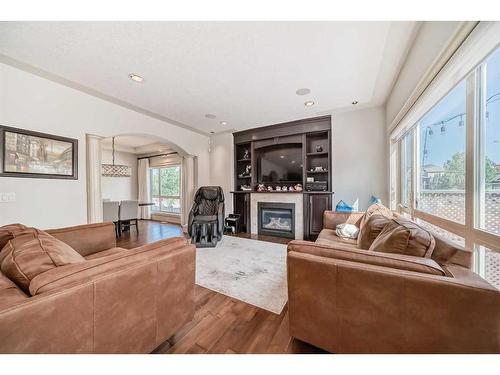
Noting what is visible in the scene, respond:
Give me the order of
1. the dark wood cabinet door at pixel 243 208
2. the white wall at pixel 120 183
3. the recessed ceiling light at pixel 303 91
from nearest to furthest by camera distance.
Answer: the recessed ceiling light at pixel 303 91 → the dark wood cabinet door at pixel 243 208 → the white wall at pixel 120 183

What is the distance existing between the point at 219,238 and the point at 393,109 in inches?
143

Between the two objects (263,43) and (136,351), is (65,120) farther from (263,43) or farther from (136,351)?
(136,351)

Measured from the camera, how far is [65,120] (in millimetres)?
2615

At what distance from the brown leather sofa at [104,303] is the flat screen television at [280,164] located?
11.4 ft

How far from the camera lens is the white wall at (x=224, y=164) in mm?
5047

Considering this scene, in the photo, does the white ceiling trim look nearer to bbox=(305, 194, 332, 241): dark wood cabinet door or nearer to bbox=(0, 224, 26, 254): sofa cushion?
bbox=(0, 224, 26, 254): sofa cushion

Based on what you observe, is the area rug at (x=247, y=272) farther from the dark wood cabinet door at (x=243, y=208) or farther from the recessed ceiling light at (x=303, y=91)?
the recessed ceiling light at (x=303, y=91)

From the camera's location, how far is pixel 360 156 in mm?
3688

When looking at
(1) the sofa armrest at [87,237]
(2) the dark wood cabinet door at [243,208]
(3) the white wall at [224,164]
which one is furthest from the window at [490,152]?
(3) the white wall at [224,164]

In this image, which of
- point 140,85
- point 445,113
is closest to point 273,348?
point 445,113

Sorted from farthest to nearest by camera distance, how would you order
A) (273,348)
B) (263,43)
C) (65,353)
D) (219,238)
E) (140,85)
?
(219,238) → (140,85) → (263,43) → (273,348) → (65,353)

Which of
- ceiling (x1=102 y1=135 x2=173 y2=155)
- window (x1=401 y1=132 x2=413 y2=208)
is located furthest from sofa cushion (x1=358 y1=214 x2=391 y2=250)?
ceiling (x1=102 y1=135 x2=173 y2=155)

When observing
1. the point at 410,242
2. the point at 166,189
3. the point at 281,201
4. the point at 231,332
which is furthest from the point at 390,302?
the point at 166,189

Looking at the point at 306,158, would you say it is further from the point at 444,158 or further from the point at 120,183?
the point at 120,183
